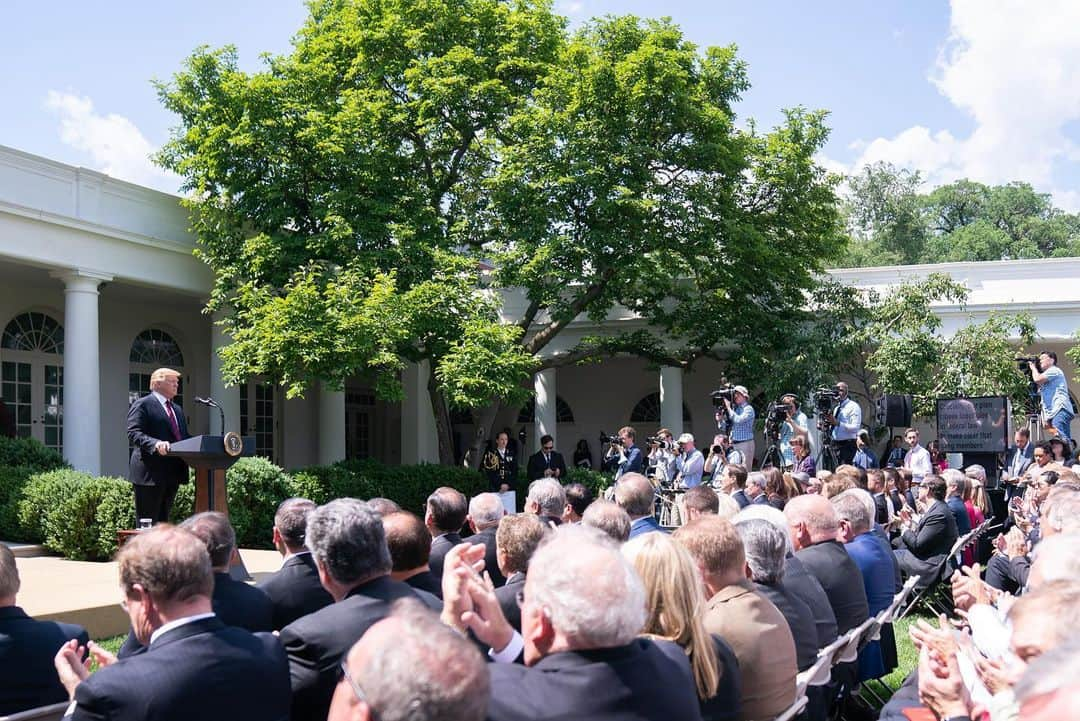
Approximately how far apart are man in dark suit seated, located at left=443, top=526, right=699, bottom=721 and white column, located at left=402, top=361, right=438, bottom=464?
22.2 m

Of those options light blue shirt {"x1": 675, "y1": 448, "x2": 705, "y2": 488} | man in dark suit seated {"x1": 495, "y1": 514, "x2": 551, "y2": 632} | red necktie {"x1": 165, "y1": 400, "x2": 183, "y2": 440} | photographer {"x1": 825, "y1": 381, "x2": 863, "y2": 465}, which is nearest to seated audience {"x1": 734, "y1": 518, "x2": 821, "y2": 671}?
man in dark suit seated {"x1": 495, "y1": 514, "x2": 551, "y2": 632}

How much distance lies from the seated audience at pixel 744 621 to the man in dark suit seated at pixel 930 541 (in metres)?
4.86

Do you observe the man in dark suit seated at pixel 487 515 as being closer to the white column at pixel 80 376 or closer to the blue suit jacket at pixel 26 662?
the blue suit jacket at pixel 26 662

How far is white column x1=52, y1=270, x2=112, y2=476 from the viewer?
16.5 meters

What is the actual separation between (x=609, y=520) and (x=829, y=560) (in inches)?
58.4

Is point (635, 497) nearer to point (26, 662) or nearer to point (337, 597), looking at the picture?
point (337, 597)

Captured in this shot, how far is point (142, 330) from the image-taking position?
69.5ft

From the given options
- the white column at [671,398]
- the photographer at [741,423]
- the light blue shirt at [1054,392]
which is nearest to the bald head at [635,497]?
the photographer at [741,423]

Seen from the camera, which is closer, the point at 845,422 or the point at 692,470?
the point at 845,422

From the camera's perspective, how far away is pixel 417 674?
1.88 metres

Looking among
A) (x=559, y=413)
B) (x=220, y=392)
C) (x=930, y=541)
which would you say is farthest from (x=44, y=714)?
(x=559, y=413)

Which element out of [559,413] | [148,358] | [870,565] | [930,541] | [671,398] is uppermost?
[148,358]

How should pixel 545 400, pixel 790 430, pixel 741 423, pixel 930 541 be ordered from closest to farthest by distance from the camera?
pixel 930 541 → pixel 741 423 → pixel 790 430 → pixel 545 400

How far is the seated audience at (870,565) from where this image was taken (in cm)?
632
